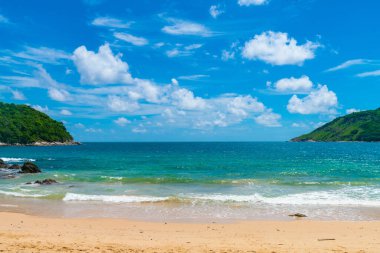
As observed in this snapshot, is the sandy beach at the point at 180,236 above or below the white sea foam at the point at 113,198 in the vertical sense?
above

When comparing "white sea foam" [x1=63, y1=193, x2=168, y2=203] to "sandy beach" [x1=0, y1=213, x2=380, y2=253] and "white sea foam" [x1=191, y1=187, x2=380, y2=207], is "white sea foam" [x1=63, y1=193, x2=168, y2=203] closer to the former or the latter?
"white sea foam" [x1=191, y1=187, x2=380, y2=207]

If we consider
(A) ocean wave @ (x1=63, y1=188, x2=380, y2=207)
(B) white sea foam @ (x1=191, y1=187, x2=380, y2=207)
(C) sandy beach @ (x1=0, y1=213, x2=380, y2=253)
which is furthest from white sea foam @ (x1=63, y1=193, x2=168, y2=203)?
(C) sandy beach @ (x1=0, y1=213, x2=380, y2=253)

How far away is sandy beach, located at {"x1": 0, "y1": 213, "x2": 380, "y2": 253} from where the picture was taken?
1312cm

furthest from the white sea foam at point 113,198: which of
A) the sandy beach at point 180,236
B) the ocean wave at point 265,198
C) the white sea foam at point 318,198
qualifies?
the sandy beach at point 180,236

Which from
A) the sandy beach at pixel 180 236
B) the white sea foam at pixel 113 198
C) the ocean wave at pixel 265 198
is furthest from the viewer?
the white sea foam at pixel 113 198

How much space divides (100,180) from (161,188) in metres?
11.2

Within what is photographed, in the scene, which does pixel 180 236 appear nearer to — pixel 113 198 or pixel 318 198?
pixel 113 198

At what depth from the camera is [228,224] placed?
A: 1938 cm

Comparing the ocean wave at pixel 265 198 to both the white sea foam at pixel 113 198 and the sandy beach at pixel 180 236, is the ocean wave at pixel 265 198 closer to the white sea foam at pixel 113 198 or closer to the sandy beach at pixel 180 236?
the white sea foam at pixel 113 198

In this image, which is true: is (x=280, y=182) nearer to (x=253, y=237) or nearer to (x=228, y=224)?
(x=228, y=224)

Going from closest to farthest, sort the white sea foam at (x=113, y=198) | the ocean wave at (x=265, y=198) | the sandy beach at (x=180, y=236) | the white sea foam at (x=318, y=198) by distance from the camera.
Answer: the sandy beach at (x=180, y=236) < the white sea foam at (x=318, y=198) < the ocean wave at (x=265, y=198) < the white sea foam at (x=113, y=198)

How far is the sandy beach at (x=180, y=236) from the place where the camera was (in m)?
13.1

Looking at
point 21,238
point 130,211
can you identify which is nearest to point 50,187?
point 130,211

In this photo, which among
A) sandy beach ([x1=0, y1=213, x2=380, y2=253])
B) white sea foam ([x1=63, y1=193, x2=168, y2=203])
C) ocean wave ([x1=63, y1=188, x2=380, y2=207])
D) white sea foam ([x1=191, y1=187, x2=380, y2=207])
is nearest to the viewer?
sandy beach ([x1=0, y1=213, x2=380, y2=253])
